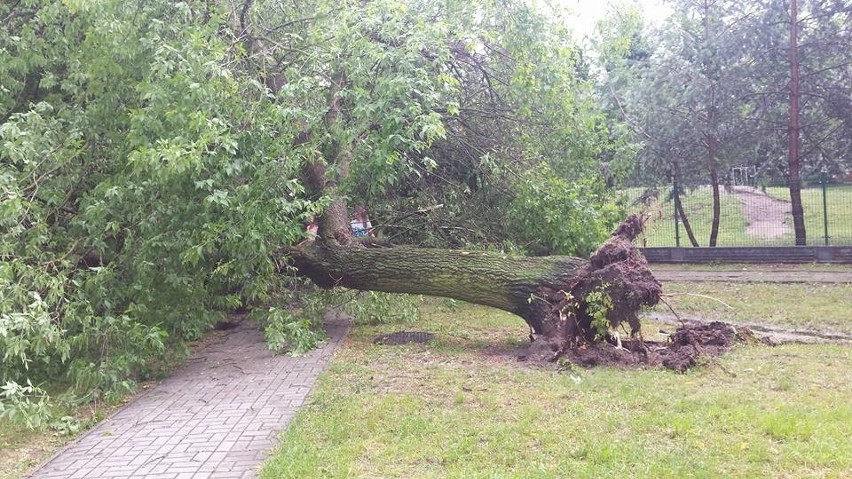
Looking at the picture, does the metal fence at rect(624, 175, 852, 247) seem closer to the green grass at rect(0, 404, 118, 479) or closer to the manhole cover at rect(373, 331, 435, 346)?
the manhole cover at rect(373, 331, 435, 346)

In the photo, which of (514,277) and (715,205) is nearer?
(514,277)

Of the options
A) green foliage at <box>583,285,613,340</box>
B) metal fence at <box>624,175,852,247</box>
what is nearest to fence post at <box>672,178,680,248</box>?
metal fence at <box>624,175,852,247</box>

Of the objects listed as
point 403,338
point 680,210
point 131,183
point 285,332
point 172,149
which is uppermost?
point 172,149

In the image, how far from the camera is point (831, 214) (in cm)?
1352

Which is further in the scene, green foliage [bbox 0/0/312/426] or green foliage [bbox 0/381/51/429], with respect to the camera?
green foliage [bbox 0/0/312/426]

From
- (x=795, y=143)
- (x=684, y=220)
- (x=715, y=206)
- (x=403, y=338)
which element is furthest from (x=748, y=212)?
(x=403, y=338)

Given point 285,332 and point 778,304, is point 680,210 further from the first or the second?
point 285,332

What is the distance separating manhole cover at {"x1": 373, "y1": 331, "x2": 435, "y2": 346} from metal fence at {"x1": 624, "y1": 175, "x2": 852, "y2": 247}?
5758 millimetres

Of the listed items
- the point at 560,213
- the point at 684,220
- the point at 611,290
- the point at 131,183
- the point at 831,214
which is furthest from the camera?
the point at 684,220

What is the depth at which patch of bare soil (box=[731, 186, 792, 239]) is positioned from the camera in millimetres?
14430

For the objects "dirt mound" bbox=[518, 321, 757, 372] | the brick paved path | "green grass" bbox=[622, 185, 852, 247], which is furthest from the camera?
"green grass" bbox=[622, 185, 852, 247]

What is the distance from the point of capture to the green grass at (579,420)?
3.96 metres

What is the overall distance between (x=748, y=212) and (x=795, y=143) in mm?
2025

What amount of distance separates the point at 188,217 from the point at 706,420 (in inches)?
186
